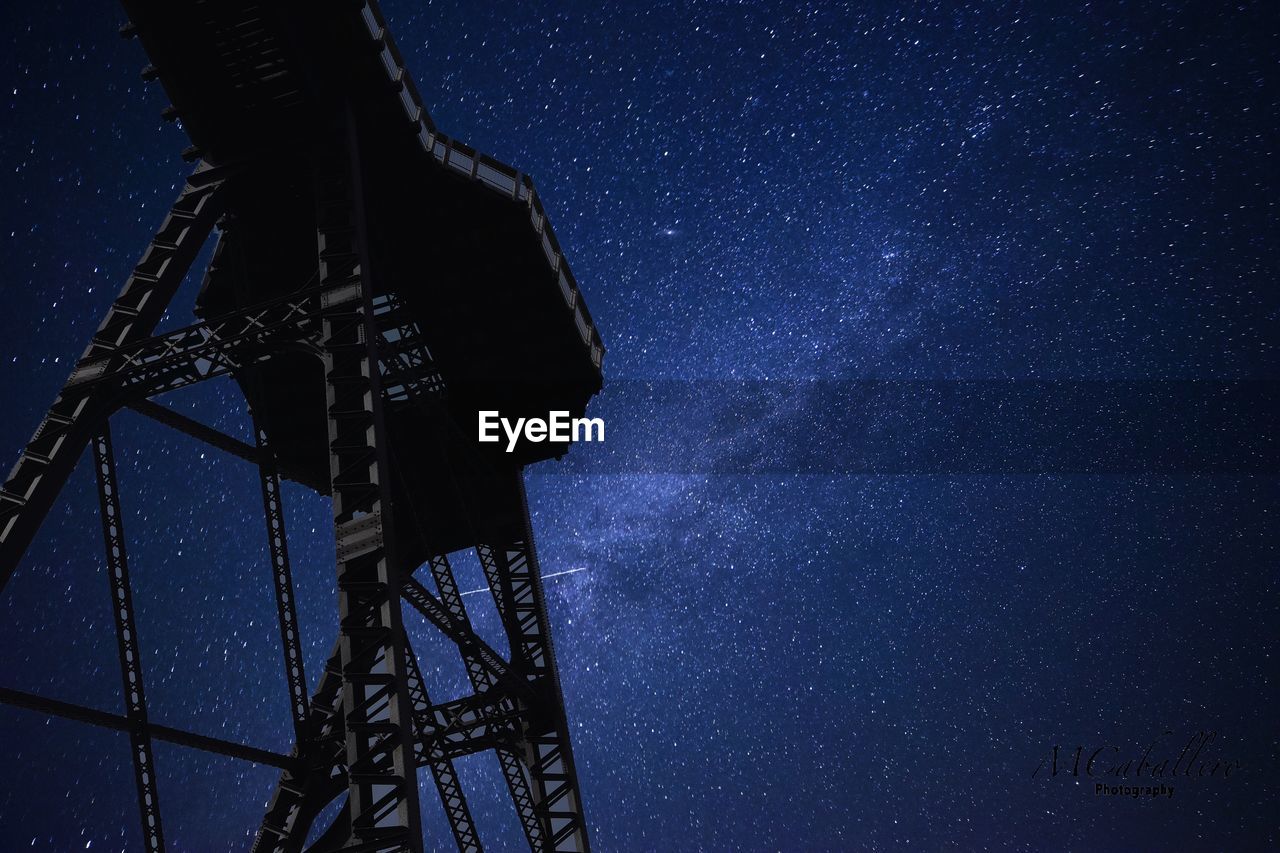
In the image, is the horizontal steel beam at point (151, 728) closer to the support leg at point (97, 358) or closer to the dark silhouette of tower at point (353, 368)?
the dark silhouette of tower at point (353, 368)

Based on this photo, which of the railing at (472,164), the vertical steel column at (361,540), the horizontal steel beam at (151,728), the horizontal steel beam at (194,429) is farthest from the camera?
the railing at (472,164)

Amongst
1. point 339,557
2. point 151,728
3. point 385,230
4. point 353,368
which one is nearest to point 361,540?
point 339,557

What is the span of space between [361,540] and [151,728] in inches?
119

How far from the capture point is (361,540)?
7.30 metres

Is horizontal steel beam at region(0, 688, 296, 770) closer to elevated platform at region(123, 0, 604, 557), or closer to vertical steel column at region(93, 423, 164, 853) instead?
vertical steel column at region(93, 423, 164, 853)

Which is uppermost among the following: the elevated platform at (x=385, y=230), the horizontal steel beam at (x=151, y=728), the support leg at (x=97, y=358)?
the elevated platform at (x=385, y=230)

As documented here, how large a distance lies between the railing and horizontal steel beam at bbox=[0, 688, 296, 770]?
21.0ft

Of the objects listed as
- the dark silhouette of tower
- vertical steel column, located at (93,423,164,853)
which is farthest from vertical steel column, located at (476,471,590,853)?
vertical steel column, located at (93,423,164,853)

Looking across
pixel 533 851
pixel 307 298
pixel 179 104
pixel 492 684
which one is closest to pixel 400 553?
pixel 492 684

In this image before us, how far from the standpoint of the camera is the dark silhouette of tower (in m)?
7.48

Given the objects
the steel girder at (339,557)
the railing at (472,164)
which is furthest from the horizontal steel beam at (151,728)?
the railing at (472,164)

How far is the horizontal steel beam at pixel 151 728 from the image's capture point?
7180 millimetres

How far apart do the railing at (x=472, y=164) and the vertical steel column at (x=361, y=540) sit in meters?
1.29

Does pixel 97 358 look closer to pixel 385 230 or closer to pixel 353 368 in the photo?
pixel 353 368
